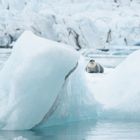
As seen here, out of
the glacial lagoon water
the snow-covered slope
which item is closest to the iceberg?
the glacial lagoon water

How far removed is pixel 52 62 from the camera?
23.5 ft

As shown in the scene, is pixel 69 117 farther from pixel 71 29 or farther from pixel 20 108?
pixel 71 29

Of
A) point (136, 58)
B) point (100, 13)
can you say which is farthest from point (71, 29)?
point (136, 58)

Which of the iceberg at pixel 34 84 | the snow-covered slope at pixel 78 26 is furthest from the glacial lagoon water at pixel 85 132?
the snow-covered slope at pixel 78 26

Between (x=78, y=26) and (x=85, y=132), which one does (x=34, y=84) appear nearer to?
(x=85, y=132)

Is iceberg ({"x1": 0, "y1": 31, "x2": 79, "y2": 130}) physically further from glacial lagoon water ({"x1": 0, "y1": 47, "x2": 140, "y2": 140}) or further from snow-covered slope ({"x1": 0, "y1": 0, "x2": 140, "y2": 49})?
snow-covered slope ({"x1": 0, "y1": 0, "x2": 140, "y2": 49})

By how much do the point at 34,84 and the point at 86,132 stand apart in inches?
31.3

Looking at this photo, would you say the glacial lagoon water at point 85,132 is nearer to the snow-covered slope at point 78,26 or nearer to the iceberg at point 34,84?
the iceberg at point 34,84

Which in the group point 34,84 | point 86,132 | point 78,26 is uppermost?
point 34,84

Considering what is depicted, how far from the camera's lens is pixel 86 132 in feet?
23.0

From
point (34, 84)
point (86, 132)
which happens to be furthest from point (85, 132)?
point (34, 84)

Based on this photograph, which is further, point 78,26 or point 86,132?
point 78,26

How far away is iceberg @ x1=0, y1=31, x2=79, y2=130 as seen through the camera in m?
7.00

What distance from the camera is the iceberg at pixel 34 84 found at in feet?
23.0
